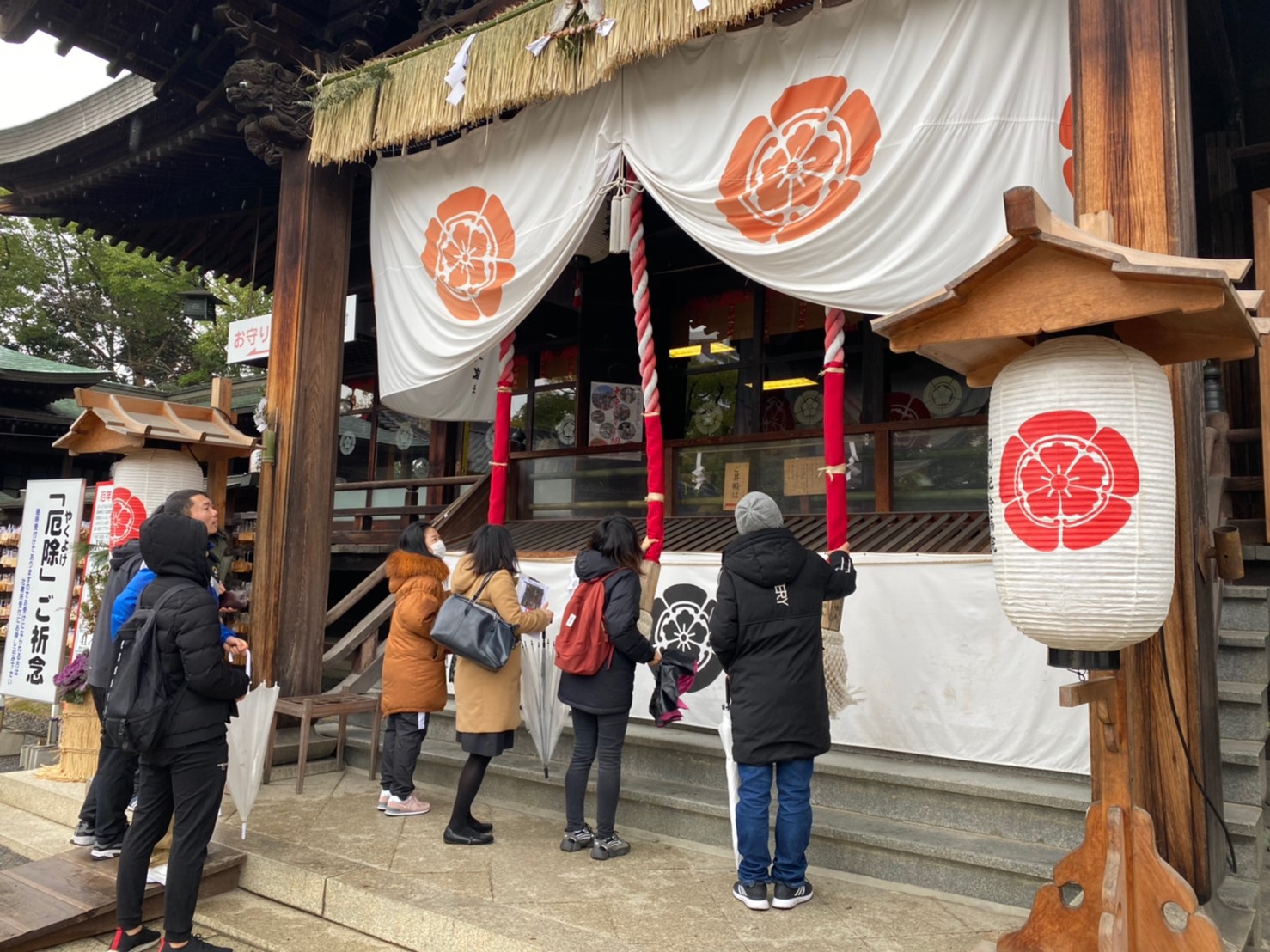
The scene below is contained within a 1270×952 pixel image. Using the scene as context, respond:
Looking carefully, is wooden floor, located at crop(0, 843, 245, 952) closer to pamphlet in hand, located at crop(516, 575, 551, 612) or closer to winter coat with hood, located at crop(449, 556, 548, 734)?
winter coat with hood, located at crop(449, 556, 548, 734)

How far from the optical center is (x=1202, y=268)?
271 centimetres

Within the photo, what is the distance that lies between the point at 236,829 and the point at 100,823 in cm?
70

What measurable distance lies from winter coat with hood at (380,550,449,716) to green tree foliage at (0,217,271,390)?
22874 millimetres

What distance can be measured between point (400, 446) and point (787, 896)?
951 cm

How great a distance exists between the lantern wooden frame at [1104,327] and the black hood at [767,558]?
3.80ft

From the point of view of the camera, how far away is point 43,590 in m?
7.55

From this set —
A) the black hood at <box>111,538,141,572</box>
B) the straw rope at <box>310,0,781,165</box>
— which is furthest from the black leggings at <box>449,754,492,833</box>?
the straw rope at <box>310,0,781,165</box>

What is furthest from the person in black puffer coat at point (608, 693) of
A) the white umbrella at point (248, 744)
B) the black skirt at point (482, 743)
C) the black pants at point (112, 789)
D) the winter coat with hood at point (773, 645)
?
the black pants at point (112, 789)

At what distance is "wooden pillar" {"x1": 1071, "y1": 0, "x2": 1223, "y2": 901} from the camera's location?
3350 millimetres

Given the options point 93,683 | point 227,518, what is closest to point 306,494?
point 227,518

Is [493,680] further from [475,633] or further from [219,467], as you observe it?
[219,467]

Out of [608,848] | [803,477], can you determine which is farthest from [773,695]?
[803,477]

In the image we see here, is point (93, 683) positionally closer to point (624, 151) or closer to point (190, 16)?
point (624, 151)

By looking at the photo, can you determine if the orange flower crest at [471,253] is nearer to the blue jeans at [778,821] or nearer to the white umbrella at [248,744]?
the white umbrella at [248,744]
